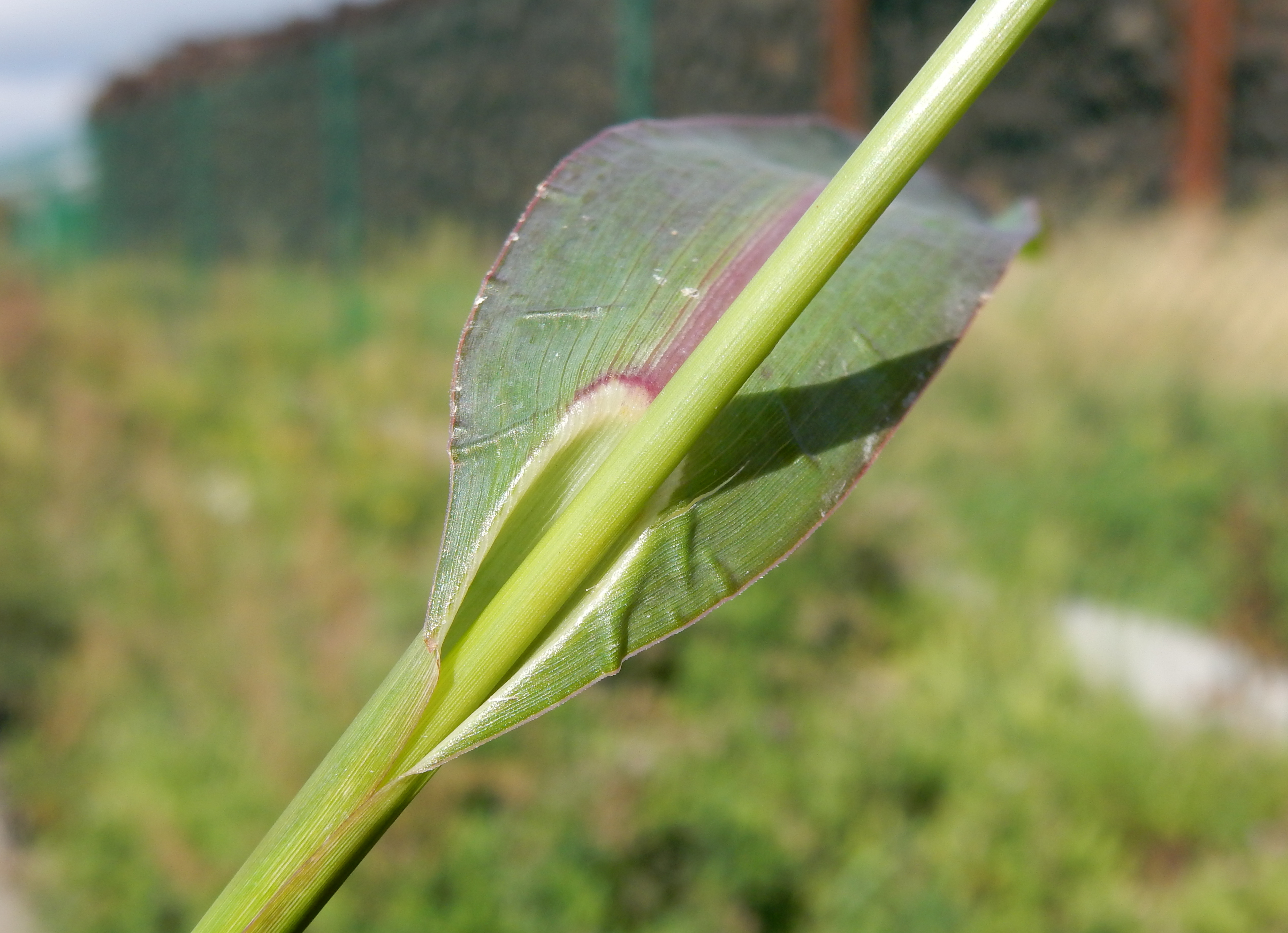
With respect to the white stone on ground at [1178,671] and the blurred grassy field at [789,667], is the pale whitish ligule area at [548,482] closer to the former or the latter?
the blurred grassy field at [789,667]

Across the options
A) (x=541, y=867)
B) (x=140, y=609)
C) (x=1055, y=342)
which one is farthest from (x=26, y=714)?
(x=1055, y=342)

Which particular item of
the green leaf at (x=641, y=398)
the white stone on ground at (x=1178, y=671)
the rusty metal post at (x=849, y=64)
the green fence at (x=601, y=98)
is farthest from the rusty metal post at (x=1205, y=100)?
the green leaf at (x=641, y=398)

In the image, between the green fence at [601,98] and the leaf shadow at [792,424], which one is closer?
the leaf shadow at [792,424]

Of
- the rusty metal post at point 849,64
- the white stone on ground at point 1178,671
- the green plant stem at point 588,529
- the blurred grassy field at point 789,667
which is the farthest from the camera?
the rusty metal post at point 849,64

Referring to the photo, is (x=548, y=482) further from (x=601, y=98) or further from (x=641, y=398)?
(x=601, y=98)

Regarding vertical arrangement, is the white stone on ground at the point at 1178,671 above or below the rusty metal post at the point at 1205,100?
above
